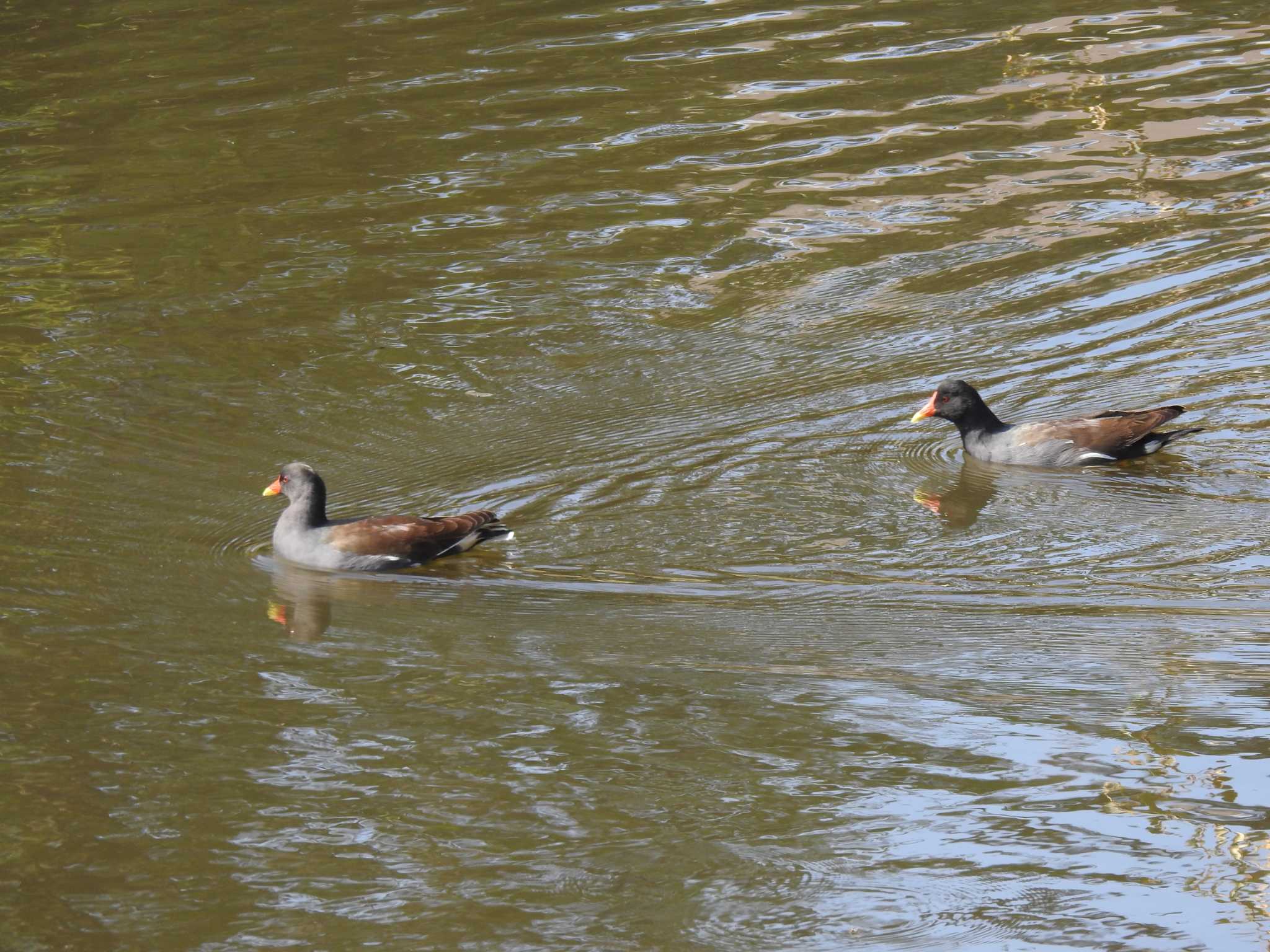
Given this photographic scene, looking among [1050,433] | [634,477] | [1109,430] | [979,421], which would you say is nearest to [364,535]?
[634,477]

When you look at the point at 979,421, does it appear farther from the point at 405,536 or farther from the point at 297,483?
the point at 297,483

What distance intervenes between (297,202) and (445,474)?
4.42 metres

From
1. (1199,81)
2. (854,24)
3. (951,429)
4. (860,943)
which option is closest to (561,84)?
(854,24)

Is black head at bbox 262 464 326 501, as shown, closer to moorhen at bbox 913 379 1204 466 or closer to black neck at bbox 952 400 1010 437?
moorhen at bbox 913 379 1204 466

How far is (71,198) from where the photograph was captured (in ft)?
41.6

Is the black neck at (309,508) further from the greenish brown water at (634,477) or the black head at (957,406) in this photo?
the black head at (957,406)

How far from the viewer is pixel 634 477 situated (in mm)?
8727

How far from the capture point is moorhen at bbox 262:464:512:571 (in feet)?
25.9

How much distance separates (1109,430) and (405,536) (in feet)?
11.4

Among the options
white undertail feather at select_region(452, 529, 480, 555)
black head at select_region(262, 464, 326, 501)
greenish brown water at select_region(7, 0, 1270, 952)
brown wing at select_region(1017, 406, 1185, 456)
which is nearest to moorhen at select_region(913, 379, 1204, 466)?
brown wing at select_region(1017, 406, 1185, 456)

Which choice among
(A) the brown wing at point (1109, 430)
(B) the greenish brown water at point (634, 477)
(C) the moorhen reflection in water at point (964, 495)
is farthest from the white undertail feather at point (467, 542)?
(A) the brown wing at point (1109, 430)

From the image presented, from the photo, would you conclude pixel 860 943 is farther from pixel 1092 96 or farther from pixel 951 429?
pixel 1092 96

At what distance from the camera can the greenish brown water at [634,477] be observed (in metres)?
5.14

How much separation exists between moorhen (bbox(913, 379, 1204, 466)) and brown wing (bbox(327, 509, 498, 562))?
8.47 feet
